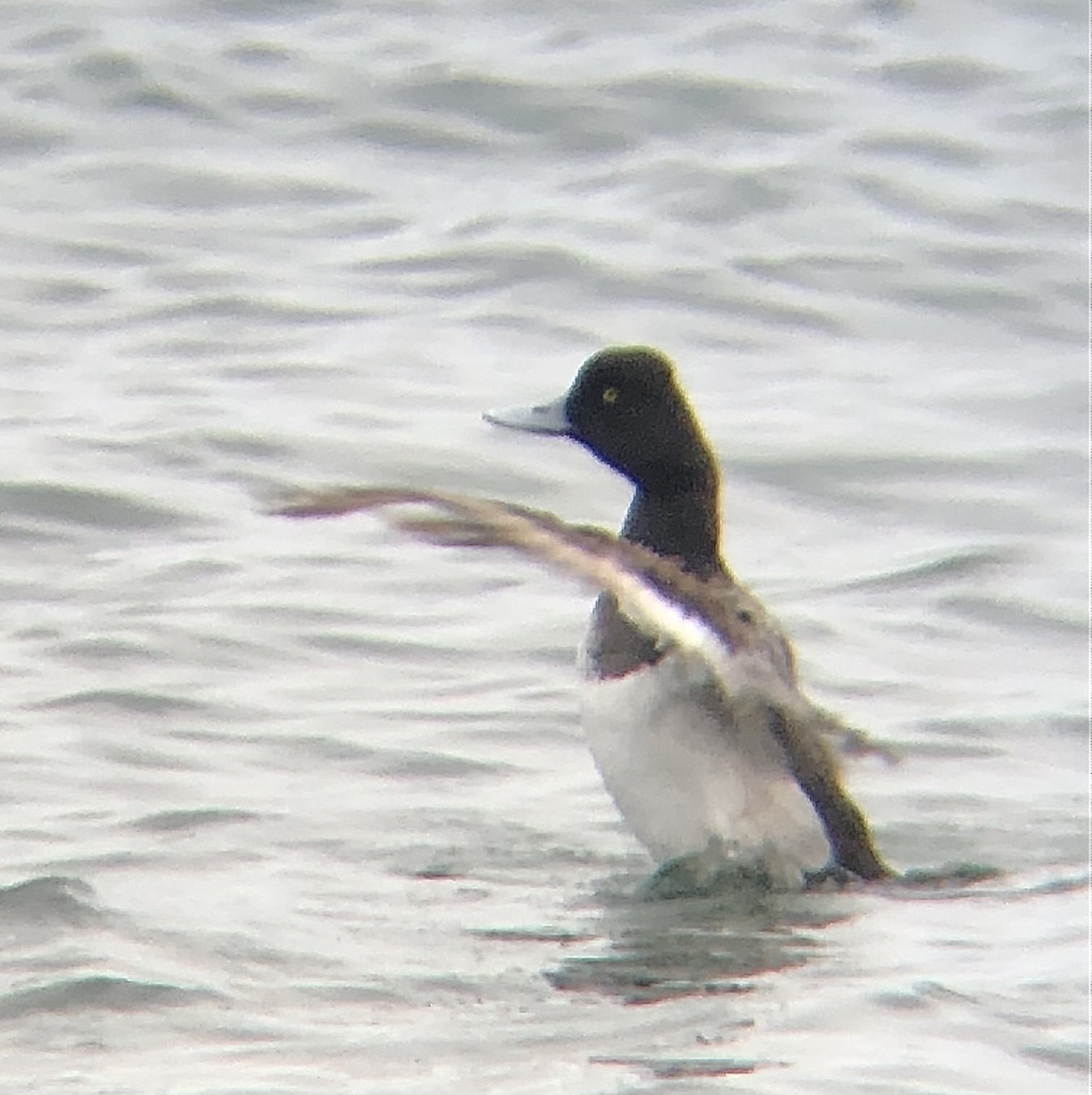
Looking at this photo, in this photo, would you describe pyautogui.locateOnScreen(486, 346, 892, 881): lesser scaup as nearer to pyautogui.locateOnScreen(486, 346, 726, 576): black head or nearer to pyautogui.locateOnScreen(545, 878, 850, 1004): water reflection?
pyautogui.locateOnScreen(545, 878, 850, 1004): water reflection

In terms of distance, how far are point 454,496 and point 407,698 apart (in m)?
3.55

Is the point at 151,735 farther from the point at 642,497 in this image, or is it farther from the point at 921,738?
the point at 921,738

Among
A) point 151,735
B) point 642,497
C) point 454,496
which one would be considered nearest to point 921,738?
point 642,497

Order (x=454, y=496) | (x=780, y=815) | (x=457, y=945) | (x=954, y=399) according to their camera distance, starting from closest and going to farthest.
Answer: (x=454, y=496), (x=457, y=945), (x=780, y=815), (x=954, y=399)

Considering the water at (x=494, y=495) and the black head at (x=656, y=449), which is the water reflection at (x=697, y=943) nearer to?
the water at (x=494, y=495)

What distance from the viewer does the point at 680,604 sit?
6.10 metres

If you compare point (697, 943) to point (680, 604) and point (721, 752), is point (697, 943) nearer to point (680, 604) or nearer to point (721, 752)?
point (721, 752)

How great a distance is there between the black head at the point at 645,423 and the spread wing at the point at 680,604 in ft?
1.53

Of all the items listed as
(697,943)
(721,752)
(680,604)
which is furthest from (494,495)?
(680,604)

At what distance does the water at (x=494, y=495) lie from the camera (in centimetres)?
624

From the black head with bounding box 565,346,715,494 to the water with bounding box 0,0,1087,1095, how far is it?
89 cm

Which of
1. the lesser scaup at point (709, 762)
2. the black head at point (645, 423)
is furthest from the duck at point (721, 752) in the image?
the black head at point (645, 423)

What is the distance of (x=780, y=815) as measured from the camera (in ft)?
23.9

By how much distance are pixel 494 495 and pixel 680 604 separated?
5.18 metres
